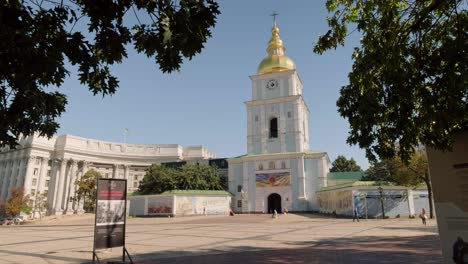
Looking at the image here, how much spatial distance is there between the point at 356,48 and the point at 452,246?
5602 mm

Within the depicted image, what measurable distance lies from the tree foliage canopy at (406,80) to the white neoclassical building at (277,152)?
40.5m

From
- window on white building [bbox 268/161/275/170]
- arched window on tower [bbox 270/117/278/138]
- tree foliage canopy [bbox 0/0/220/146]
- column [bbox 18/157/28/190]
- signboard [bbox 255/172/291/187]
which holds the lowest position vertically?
tree foliage canopy [bbox 0/0/220/146]

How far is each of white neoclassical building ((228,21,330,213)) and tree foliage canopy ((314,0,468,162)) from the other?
40550 mm

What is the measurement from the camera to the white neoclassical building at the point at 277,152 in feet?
160

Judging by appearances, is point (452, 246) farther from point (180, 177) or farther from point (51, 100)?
point (180, 177)

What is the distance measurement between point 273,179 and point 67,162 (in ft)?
181

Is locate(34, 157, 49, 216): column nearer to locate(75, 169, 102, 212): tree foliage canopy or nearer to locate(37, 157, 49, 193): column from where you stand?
locate(37, 157, 49, 193): column

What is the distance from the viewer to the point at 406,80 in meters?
7.92

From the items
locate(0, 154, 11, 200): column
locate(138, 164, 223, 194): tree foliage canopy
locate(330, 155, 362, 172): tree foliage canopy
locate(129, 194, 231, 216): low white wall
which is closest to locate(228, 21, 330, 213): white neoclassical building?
locate(129, 194, 231, 216): low white wall

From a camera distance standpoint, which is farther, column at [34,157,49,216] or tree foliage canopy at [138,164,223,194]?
column at [34,157,49,216]

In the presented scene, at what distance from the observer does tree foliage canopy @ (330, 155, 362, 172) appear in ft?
262

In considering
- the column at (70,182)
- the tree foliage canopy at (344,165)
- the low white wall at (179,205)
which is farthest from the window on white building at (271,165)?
the column at (70,182)

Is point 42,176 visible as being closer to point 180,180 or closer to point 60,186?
point 60,186

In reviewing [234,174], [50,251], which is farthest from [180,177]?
[50,251]
